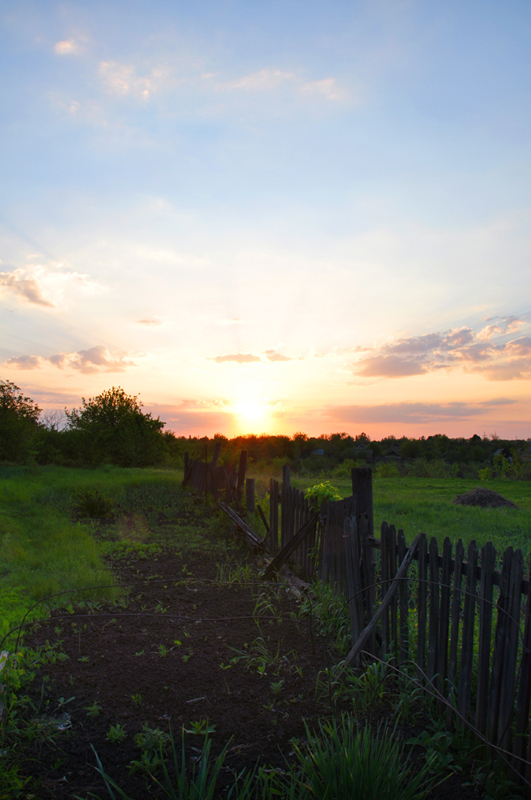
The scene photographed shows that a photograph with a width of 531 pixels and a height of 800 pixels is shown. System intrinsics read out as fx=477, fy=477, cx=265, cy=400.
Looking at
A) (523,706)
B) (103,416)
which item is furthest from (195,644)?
(103,416)

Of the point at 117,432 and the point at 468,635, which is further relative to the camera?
the point at 117,432

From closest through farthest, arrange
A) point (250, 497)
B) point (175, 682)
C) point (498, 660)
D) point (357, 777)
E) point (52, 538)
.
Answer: point (357, 777) < point (498, 660) < point (175, 682) < point (52, 538) < point (250, 497)

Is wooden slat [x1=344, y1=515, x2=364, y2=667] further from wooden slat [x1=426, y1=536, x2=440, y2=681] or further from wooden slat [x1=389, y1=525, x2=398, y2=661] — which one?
wooden slat [x1=426, y1=536, x2=440, y2=681]

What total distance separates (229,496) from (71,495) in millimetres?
6048

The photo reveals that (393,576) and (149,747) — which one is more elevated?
(393,576)

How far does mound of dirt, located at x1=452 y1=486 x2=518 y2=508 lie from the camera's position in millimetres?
16219

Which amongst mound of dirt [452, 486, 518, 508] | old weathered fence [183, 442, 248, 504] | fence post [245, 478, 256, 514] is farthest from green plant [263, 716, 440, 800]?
mound of dirt [452, 486, 518, 508]

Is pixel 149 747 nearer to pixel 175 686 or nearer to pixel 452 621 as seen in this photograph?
pixel 175 686

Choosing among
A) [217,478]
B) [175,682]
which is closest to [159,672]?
[175,682]

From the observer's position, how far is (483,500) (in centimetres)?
1638

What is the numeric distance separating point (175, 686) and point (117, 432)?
30036 mm

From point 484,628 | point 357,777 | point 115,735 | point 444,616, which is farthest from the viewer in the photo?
point 444,616

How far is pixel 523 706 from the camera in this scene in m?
2.79

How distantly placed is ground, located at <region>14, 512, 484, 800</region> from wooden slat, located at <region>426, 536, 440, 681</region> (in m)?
0.53
